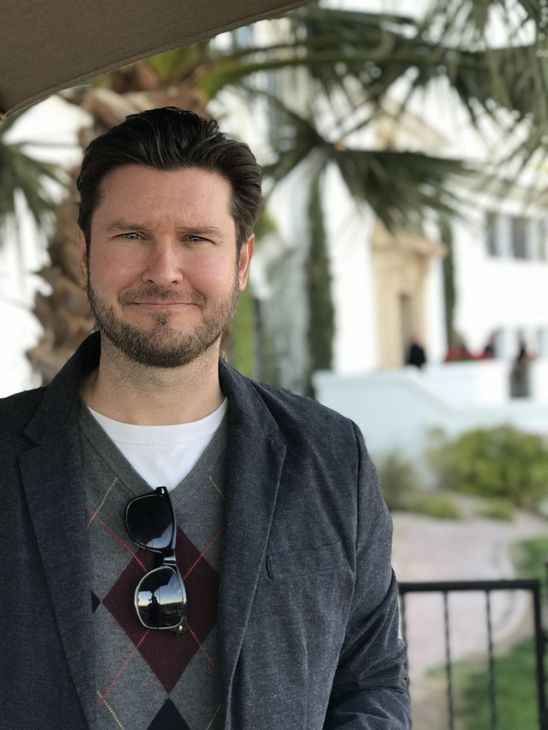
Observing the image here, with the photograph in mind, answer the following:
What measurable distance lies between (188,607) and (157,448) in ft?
0.82

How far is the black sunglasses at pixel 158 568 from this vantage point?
153 cm

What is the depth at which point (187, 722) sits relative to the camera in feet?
5.01

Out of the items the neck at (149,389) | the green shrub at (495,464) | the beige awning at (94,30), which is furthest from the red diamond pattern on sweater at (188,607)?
the green shrub at (495,464)

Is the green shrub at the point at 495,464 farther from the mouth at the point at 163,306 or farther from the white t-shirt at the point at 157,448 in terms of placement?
the mouth at the point at 163,306

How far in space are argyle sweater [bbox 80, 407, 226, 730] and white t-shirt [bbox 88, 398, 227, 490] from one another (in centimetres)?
2

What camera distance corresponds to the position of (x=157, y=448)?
1675 mm

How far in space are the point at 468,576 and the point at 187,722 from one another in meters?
8.84

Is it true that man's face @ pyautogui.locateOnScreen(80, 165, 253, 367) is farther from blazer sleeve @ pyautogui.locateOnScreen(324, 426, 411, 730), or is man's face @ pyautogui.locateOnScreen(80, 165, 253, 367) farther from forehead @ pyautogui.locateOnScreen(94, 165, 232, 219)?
blazer sleeve @ pyautogui.locateOnScreen(324, 426, 411, 730)

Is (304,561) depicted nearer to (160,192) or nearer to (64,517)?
(64,517)

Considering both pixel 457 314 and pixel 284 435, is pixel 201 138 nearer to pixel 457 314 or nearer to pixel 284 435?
pixel 284 435

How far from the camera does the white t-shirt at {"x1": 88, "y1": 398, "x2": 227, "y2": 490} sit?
1.66 meters

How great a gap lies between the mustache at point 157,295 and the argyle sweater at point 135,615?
8.6 inches

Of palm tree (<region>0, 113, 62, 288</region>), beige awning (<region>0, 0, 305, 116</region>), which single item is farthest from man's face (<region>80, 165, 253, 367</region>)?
palm tree (<region>0, 113, 62, 288</region>)

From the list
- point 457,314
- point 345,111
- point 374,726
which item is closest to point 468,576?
point 345,111
